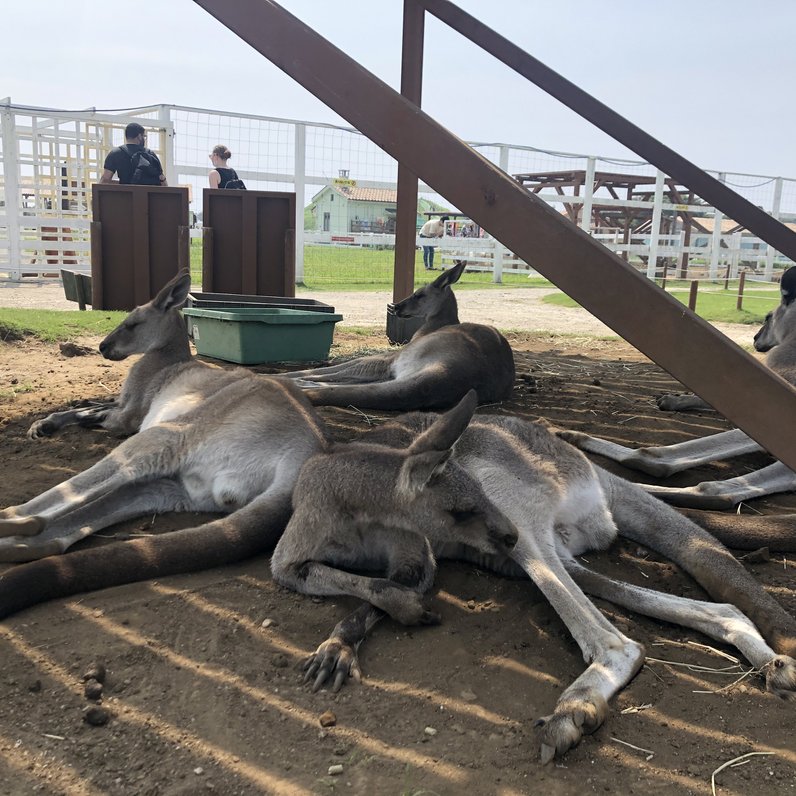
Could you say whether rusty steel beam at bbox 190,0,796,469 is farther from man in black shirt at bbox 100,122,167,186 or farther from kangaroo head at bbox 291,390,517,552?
man in black shirt at bbox 100,122,167,186

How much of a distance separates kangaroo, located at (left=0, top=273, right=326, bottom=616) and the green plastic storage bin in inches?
60.5

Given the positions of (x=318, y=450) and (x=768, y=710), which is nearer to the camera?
(x=768, y=710)

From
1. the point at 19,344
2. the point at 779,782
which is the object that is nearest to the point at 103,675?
the point at 779,782

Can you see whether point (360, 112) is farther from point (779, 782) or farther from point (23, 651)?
point (779, 782)

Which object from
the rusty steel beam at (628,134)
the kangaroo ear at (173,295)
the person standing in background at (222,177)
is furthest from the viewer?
the person standing in background at (222,177)

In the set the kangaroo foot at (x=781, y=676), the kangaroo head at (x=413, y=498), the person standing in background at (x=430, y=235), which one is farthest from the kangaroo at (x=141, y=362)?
the person standing in background at (x=430, y=235)

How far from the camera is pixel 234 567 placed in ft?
9.20

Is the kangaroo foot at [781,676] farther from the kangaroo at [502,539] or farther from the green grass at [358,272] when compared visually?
the green grass at [358,272]

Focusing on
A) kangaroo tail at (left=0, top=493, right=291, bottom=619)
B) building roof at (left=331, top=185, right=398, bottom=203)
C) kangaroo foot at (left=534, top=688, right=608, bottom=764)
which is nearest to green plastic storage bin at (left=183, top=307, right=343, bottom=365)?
kangaroo tail at (left=0, top=493, right=291, bottom=619)

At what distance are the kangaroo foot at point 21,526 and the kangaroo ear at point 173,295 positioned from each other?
A: 6.42ft

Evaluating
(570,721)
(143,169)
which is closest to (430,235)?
(143,169)

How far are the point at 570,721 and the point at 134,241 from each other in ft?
24.1

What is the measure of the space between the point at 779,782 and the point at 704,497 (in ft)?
5.93

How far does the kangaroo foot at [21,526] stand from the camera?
2797mm
